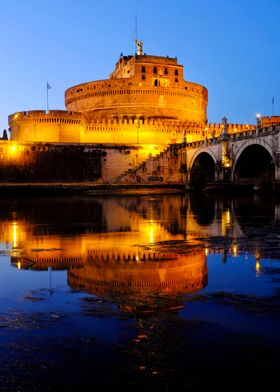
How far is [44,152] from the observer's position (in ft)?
199

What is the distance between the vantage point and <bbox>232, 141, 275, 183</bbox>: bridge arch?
150 feet

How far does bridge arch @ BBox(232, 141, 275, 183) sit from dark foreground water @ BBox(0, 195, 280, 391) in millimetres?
35316

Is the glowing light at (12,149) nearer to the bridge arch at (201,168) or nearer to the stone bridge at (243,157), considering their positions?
the bridge arch at (201,168)

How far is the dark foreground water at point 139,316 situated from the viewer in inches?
161

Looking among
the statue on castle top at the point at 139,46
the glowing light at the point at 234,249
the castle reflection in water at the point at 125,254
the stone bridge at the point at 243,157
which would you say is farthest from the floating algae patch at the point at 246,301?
the statue on castle top at the point at 139,46

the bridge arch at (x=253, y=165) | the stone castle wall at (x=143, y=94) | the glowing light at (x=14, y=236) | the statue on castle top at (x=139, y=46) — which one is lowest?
the glowing light at (x=14, y=236)

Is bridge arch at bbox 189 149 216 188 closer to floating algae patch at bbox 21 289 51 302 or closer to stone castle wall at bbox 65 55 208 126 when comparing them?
stone castle wall at bbox 65 55 208 126

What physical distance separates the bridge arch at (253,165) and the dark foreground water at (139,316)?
35316 millimetres

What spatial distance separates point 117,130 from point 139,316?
64965mm

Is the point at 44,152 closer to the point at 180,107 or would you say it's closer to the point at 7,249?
the point at 180,107

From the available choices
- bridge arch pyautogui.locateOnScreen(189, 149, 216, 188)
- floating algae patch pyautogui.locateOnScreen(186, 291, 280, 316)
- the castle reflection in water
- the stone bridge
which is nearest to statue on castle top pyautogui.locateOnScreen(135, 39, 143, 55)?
bridge arch pyautogui.locateOnScreen(189, 149, 216, 188)

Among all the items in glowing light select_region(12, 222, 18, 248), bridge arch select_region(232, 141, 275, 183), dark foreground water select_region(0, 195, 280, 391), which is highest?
bridge arch select_region(232, 141, 275, 183)

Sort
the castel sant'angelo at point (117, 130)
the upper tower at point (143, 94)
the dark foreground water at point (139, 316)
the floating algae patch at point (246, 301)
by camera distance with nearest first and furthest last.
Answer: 1. the dark foreground water at point (139, 316)
2. the floating algae patch at point (246, 301)
3. the castel sant'angelo at point (117, 130)
4. the upper tower at point (143, 94)

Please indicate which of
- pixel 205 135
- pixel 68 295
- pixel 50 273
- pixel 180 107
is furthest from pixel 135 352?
pixel 180 107
